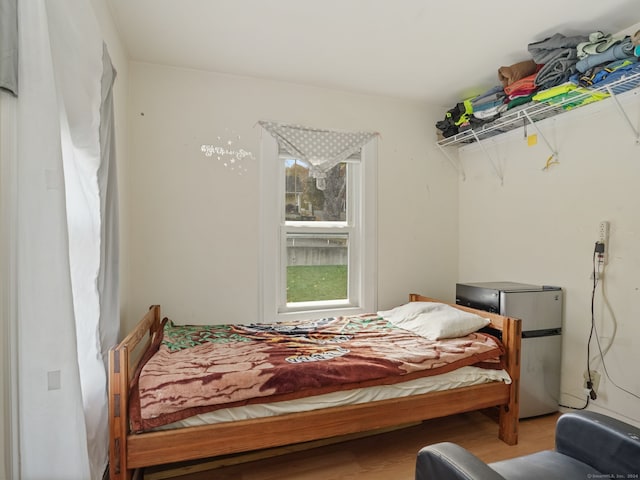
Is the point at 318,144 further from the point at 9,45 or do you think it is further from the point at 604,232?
the point at 9,45

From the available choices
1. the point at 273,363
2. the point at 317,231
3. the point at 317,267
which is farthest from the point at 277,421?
the point at 317,231

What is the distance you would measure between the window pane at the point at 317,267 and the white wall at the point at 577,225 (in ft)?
4.02

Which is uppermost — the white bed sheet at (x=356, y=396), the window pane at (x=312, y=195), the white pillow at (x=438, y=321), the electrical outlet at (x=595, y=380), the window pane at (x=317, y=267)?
the window pane at (x=312, y=195)

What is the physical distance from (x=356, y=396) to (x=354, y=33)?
80.6 inches

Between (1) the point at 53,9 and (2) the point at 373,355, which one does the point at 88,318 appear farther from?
(2) the point at 373,355

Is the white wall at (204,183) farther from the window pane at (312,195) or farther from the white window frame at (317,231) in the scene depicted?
the window pane at (312,195)

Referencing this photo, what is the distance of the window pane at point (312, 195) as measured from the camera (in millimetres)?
2965

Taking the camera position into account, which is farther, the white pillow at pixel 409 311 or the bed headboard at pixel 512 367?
the white pillow at pixel 409 311

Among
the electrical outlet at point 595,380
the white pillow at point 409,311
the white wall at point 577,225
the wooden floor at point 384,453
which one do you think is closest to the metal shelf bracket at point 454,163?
the white wall at point 577,225

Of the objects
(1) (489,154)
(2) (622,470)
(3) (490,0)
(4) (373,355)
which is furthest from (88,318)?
(1) (489,154)

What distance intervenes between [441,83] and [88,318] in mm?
2831

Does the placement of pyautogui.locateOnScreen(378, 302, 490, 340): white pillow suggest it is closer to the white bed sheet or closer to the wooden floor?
the white bed sheet

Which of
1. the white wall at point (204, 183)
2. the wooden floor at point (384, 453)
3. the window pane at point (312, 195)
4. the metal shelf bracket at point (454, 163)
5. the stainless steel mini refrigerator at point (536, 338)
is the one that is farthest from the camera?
the metal shelf bracket at point (454, 163)

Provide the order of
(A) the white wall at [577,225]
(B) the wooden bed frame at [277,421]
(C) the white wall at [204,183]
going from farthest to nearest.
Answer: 1. (C) the white wall at [204,183]
2. (A) the white wall at [577,225]
3. (B) the wooden bed frame at [277,421]
